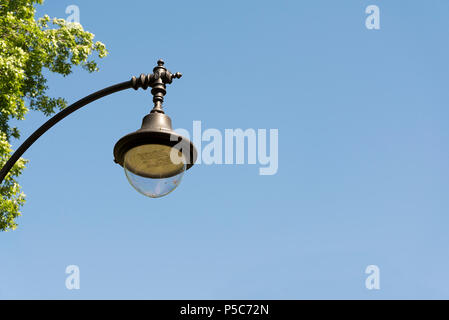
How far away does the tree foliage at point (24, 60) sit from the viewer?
453 inches

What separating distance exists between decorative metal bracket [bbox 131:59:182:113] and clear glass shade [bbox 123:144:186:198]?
503 mm

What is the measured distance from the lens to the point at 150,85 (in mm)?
4809

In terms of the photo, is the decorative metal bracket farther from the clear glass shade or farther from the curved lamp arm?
the clear glass shade

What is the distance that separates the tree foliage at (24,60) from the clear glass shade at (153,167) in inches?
316

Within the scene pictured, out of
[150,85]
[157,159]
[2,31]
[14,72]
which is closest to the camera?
[157,159]

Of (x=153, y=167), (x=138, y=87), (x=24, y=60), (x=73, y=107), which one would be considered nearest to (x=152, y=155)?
(x=153, y=167)

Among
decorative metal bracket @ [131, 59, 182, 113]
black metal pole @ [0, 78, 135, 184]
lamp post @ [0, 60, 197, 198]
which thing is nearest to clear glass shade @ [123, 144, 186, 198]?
lamp post @ [0, 60, 197, 198]

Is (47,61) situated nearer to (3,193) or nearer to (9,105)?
(9,105)

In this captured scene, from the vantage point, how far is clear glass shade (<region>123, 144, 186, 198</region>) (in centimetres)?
445

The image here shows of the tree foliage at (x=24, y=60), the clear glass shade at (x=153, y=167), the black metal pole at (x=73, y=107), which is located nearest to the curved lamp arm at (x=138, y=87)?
the black metal pole at (x=73, y=107)

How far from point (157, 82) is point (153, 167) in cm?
92

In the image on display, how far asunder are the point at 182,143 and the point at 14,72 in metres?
8.40

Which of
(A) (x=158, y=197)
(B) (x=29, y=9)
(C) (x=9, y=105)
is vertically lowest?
(A) (x=158, y=197)
